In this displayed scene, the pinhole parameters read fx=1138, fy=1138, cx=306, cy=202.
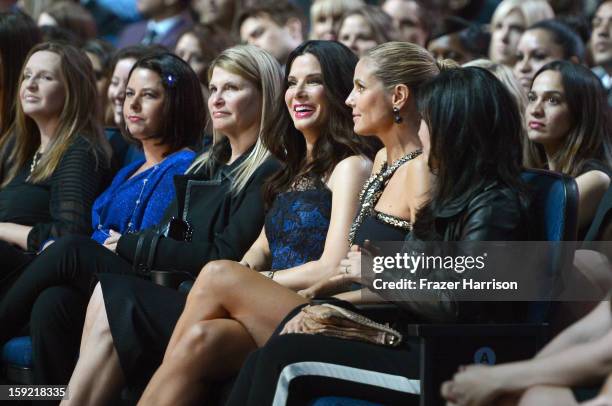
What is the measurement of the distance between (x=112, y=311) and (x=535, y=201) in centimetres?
152

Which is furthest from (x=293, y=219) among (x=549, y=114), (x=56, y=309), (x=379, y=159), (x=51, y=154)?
(x=51, y=154)

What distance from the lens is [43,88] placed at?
538 cm

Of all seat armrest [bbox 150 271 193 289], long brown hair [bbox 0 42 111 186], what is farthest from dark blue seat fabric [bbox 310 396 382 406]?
long brown hair [bbox 0 42 111 186]

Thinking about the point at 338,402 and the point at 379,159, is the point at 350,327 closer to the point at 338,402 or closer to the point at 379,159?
the point at 338,402

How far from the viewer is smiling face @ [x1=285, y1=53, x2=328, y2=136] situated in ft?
14.0

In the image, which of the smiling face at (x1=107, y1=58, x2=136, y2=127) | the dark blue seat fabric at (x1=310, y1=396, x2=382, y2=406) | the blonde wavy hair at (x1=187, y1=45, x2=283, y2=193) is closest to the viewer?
the dark blue seat fabric at (x1=310, y1=396, x2=382, y2=406)

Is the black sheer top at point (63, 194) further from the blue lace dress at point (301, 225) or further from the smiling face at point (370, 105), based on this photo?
the smiling face at point (370, 105)

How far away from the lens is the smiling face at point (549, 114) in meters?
4.34

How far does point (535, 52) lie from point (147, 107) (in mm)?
2058

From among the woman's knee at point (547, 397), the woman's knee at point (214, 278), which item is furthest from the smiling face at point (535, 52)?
the woman's knee at point (547, 397)

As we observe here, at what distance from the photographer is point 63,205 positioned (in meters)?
5.02

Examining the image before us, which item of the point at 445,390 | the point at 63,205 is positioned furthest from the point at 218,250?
the point at 445,390

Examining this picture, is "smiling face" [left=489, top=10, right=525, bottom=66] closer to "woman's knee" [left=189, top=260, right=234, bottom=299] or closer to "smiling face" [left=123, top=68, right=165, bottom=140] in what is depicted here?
"smiling face" [left=123, top=68, right=165, bottom=140]

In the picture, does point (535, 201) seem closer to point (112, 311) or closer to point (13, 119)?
point (112, 311)
